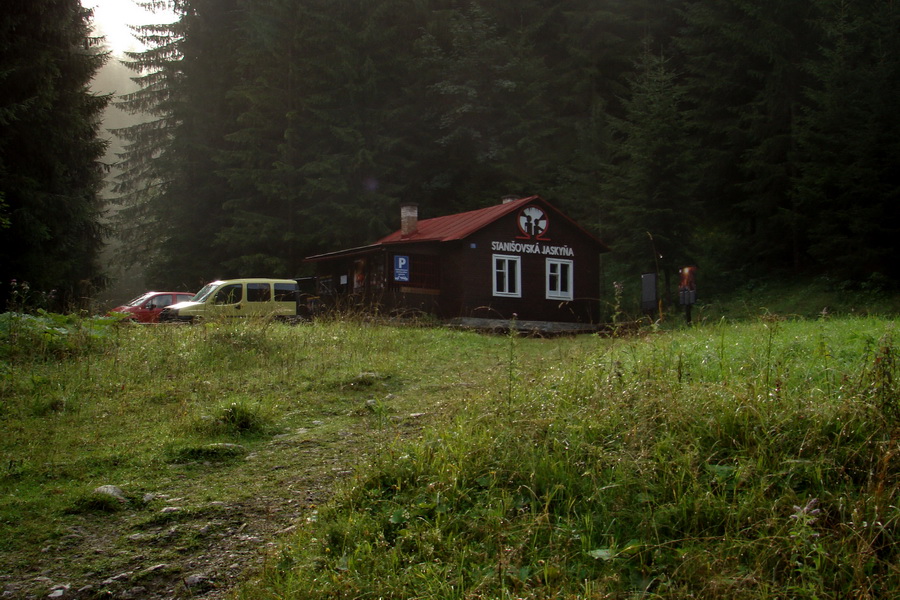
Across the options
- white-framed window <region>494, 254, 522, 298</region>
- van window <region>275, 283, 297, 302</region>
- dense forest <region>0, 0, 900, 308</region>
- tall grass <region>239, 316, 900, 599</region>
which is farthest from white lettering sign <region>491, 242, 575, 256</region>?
Result: tall grass <region>239, 316, 900, 599</region>

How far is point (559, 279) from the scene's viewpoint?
95.5 feet

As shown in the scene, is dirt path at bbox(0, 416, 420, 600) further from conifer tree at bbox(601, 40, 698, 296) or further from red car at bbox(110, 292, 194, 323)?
conifer tree at bbox(601, 40, 698, 296)

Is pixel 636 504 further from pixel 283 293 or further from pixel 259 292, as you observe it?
pixel 283 293

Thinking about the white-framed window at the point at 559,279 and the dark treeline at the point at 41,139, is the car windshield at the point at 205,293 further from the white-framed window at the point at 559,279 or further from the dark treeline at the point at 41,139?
the white-framed window at the point at 559,279

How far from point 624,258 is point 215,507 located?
3049 cm

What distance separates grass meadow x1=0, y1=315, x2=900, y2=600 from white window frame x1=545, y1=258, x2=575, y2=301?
1980 centimetres

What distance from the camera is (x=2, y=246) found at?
18.1 meters

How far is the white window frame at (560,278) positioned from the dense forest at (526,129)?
3.63m

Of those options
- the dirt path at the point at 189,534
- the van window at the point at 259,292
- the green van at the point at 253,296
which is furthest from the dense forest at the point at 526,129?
the dirt path at the point at 189,534

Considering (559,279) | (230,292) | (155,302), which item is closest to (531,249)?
(559,279)

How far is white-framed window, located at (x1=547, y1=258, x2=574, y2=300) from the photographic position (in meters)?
28.9

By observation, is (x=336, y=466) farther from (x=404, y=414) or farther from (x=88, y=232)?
(x=88, y=232)

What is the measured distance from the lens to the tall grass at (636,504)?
410cm

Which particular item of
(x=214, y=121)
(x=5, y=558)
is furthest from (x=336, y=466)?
(x=214, y=121)
